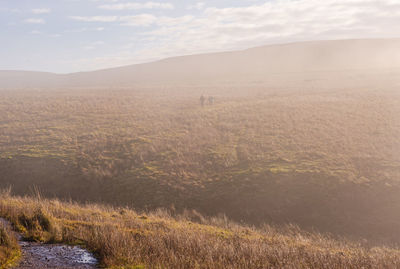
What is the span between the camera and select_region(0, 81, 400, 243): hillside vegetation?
11773mm

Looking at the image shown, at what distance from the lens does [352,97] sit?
35344 millimetres

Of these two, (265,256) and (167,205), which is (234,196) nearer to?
(167,205)

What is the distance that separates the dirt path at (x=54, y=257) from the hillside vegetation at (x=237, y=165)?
21.7ft

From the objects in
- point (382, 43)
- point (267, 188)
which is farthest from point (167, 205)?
point (382, 43)

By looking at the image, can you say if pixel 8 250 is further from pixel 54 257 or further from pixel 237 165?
pixel 237 165

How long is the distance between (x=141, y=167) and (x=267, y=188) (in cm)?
708

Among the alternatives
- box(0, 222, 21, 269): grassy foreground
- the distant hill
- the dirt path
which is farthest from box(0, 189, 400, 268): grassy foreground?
the distant hill

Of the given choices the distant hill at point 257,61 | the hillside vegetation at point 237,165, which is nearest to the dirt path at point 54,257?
the hillside vegetation at point 237,165

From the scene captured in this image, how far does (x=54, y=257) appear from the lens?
5.37 metres

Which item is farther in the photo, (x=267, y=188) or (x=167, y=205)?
(x=267, y=188)

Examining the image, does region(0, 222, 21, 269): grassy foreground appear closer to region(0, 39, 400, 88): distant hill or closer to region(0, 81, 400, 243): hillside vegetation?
region(0, 81, 400, 243): hillside vegetation

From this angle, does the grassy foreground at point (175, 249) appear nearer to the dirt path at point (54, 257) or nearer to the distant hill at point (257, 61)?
the dirt path at point (54, 257)

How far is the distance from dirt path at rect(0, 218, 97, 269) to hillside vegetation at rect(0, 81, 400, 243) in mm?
6606

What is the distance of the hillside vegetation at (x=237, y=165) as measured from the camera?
1177 centimetres
